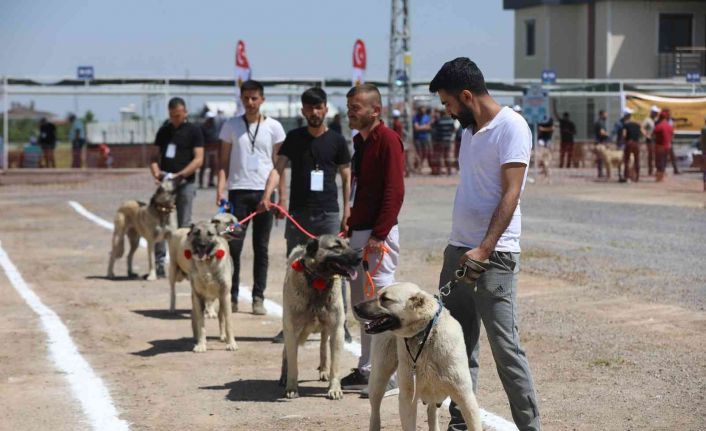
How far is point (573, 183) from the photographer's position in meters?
32.9

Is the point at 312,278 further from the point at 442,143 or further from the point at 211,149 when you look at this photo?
the point at 442,143

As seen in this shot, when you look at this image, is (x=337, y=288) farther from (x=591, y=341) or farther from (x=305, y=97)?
(x=591, y=341)

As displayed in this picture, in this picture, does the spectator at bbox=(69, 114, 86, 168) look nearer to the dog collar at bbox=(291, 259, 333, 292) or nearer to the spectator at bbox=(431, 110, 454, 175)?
the spectator at bbox=(431, 110, 454, 175)

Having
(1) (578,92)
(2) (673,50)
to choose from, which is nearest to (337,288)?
(1) (578,92)

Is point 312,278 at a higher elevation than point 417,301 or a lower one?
lower

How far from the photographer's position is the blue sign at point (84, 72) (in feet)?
119

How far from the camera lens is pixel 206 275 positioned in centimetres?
968

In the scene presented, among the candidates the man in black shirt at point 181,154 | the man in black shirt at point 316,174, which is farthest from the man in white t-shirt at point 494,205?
the man in black shirt at point 181,154

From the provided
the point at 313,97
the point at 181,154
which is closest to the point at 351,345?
the point at 313,97

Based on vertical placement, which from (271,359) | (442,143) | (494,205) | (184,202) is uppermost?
(442,143)

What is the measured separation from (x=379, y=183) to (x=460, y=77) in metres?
1.96

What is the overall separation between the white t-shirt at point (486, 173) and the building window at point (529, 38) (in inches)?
2014

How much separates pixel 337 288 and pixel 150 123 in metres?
35.5

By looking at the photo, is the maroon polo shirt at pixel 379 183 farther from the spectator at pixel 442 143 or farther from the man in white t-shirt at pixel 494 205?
the spectator at pixel 442 143
